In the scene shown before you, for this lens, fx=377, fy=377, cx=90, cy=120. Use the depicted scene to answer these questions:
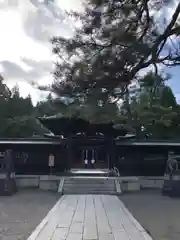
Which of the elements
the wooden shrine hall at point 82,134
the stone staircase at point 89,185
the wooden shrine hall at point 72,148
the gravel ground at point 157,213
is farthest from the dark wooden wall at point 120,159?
the gravel ground at point 157,213

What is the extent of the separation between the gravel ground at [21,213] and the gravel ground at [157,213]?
2.75 m

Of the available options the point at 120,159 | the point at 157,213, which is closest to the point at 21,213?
the point at 157,213

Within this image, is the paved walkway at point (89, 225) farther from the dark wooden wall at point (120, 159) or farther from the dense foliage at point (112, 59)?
the dark wooden wall at point (120, 159)

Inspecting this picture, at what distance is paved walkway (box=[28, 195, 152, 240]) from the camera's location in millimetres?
7293

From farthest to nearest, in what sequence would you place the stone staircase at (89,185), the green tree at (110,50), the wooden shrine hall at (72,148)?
the wooden shrine hall at (72,148) → the stone staircase at (89,185) → the green tree at (110,50)

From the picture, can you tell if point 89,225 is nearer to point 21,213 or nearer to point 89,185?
point 21,213

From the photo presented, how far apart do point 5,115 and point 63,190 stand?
2751cm

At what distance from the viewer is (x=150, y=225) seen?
30.8ft

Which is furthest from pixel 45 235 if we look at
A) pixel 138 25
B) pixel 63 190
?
pixel 63 190

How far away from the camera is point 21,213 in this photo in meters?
11.5

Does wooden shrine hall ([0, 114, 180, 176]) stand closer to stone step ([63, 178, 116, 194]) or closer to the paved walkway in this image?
stone step ([63, 178, 116, 194])

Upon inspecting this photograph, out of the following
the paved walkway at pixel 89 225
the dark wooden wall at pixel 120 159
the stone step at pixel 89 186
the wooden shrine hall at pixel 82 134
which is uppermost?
the wooden shrine hall at pixel 82 134

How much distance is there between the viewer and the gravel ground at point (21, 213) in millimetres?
8163

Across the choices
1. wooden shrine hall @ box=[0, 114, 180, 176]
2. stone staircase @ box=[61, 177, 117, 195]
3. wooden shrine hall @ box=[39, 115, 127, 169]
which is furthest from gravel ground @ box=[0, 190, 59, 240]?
wooden shrine hall @ box=[39, 115, 127, 169]
